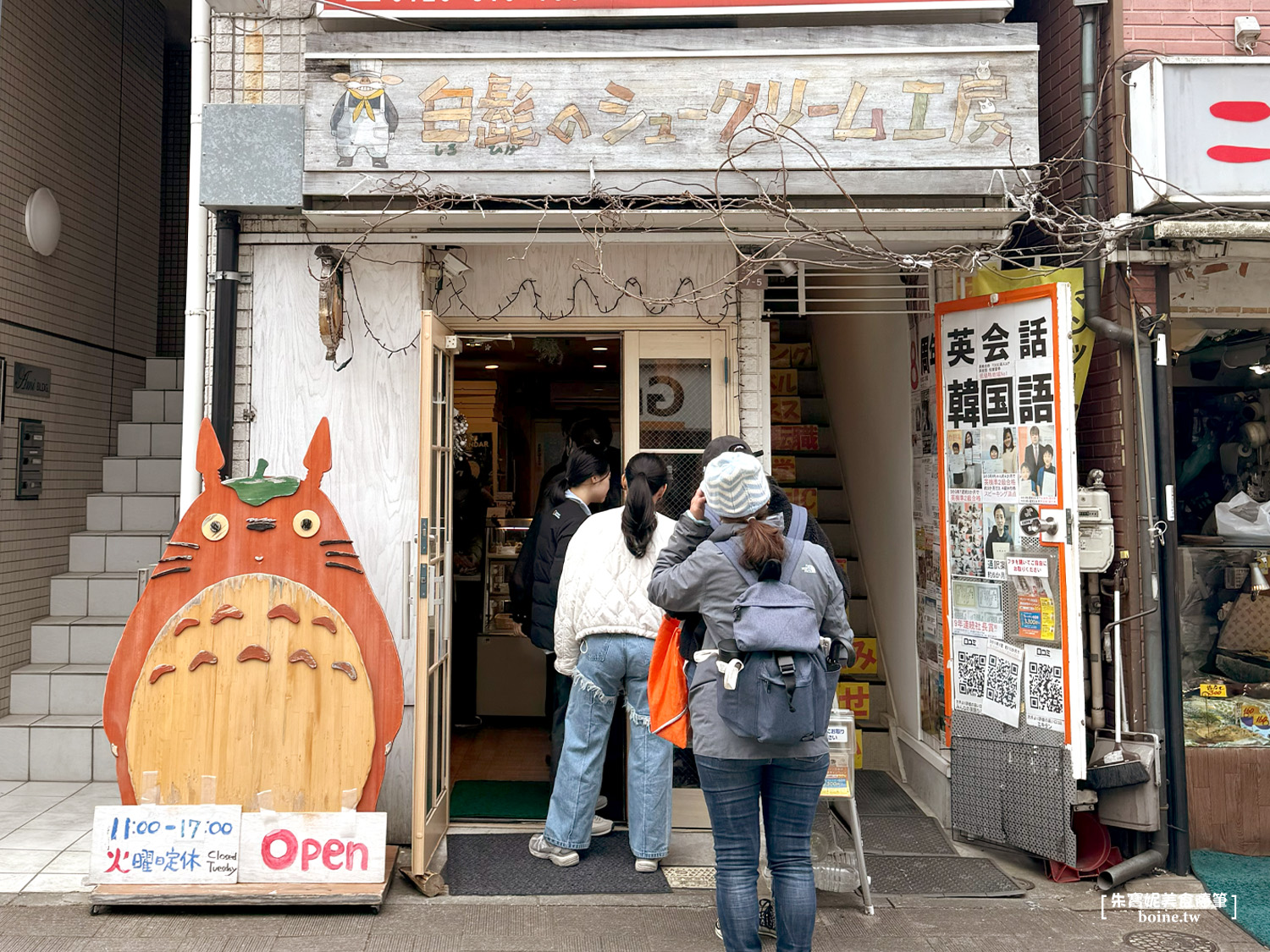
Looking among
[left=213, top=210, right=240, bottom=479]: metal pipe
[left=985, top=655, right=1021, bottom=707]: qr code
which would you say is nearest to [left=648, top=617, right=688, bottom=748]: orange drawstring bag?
[left=985, top=655, right=1021, bottom=707]: qr code

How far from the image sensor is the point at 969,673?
4.88 metres

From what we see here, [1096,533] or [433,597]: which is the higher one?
[1096,533]

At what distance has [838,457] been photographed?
24.8 feet

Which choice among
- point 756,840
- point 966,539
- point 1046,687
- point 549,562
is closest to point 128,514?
point 549,562

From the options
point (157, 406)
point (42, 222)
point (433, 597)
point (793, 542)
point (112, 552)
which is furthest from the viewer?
point (157, 406)

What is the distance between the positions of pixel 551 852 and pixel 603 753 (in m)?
0.61

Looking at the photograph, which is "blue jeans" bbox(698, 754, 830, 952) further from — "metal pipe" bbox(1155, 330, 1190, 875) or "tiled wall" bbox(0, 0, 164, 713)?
"tiled wall" bbox(0, 0, 164, 713)

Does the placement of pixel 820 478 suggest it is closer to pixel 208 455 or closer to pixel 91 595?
pixel 208 455

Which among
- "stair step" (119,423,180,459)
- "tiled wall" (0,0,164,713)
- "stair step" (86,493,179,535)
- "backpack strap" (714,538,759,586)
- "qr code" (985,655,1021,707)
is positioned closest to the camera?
"backpack strap" (714,538,759,586)

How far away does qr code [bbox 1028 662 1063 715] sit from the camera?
174 inches

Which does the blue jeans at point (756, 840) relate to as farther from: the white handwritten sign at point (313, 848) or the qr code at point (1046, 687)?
the qr code at point (1046, 687)

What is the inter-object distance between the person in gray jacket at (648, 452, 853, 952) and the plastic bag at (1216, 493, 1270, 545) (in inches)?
132

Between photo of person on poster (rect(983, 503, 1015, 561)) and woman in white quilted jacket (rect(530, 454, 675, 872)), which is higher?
photo of person on poster (rect(983, 503, 1015, 561))

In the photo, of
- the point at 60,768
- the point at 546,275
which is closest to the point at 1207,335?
the point at 546,275
